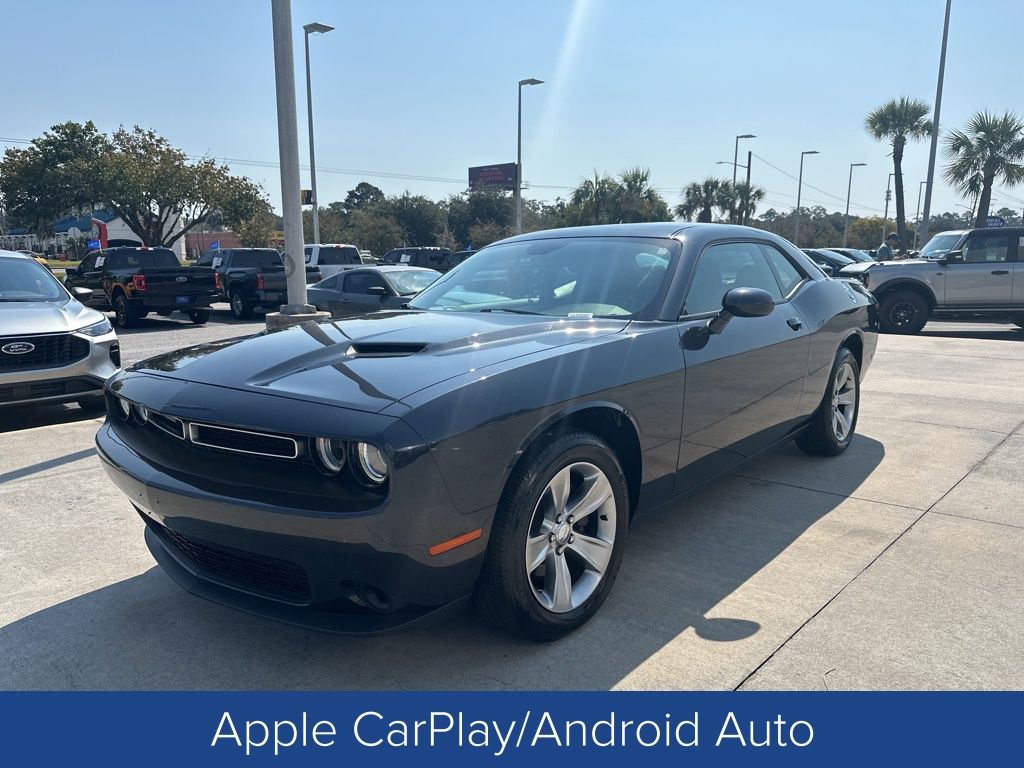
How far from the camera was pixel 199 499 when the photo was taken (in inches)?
97.8

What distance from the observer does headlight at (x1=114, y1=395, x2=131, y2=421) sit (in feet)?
9.82

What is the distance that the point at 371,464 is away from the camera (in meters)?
2.29

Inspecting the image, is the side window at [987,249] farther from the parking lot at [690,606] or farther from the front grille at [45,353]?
the front grille at [45,353]

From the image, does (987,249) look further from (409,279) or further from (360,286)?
(360,286)

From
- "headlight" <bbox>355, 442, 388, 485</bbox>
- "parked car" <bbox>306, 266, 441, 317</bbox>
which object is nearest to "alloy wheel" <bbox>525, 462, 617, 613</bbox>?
"headlight" <bbox>355, 442, 388, 485</bbox>

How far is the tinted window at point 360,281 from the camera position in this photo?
11.9 m

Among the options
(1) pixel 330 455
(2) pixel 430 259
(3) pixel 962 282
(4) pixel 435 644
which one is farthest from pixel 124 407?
(2) pixel 430 259

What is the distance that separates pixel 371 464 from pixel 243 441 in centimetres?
48

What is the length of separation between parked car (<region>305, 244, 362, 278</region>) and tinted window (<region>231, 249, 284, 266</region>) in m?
0.93

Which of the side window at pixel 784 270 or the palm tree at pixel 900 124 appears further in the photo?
the palm tree at pixel 900 124

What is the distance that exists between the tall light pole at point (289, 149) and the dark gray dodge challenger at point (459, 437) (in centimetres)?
641

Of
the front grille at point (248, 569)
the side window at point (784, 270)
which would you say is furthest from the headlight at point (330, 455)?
the side window at point (784, 270)

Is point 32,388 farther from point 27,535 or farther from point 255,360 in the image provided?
point 255,360

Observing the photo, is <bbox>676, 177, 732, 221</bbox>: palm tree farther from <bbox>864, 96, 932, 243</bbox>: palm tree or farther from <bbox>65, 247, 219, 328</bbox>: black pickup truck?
<bbox>65, 247, 219, 328</bbox>: black pickup truck
